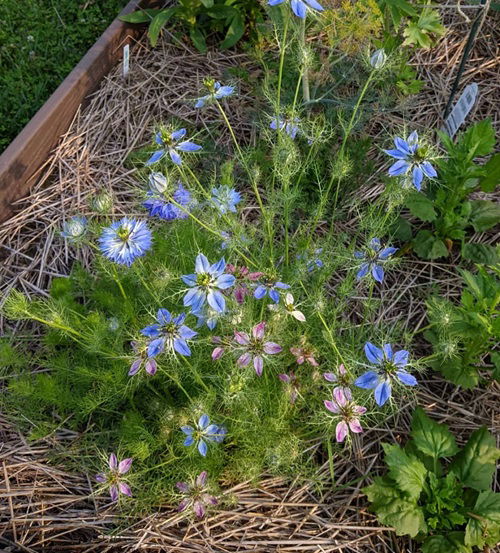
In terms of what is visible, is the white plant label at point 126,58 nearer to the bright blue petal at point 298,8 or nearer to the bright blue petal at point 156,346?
the bright blue petal at point 298,8

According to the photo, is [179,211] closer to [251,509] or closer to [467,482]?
[251,509]

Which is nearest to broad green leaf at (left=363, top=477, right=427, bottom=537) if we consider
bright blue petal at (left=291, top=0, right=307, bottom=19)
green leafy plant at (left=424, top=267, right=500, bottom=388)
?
green leafy plant at (left=424, top=267, right=500, bottom=388)

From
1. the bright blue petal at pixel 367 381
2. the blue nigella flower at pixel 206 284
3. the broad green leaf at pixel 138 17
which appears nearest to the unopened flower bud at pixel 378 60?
the blue nigella flower at pixel 206 284

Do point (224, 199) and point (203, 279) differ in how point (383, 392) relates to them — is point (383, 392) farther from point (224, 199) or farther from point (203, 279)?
point (224, 199)

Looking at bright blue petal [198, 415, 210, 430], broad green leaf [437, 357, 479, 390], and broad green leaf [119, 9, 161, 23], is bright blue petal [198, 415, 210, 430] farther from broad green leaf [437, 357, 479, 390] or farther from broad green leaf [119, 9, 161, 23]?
broad green leaf [119, 9, 161, 23]

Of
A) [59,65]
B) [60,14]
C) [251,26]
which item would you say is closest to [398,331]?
[251,26]

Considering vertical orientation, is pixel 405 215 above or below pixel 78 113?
below
